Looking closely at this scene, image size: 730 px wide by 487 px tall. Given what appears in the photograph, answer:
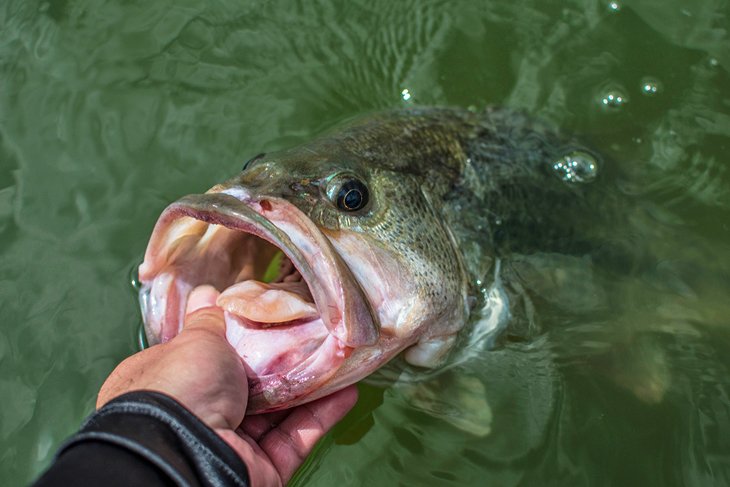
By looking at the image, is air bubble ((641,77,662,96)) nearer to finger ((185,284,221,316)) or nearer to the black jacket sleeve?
finger ((185,284,221,316))

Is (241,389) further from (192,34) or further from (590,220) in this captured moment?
(192,34)

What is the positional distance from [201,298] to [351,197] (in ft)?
2.18

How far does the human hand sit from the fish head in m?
0.11

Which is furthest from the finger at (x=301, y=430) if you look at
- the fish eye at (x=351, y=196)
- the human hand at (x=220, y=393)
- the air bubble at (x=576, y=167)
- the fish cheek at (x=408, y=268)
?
the air bubble at (x=576, y=167)

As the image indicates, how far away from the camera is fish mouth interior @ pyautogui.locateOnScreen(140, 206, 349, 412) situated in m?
2.50

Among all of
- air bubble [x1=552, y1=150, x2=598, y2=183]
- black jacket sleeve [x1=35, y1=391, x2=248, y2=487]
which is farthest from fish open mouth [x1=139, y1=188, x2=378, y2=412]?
air bubble [x1=552, y1=150, x2=598, y2=183]

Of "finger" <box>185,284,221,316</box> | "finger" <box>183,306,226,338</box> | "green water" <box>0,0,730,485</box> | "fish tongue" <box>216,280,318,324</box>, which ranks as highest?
"fish tongue" <box>216,280,318,324</box>

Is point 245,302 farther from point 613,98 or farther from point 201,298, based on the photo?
point 613,98

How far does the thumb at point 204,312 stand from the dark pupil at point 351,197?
58 centimetres

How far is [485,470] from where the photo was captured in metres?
3.38

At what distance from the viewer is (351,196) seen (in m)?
2.72

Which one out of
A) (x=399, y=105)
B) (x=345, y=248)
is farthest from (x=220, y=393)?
(x=399, y=105)

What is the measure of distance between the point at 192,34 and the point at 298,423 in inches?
118

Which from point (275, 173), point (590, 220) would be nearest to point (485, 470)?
point (590, 220)
